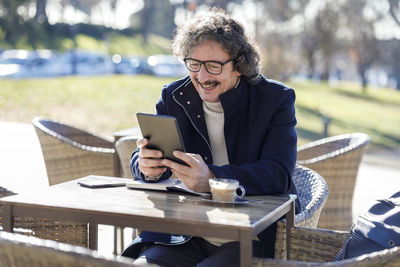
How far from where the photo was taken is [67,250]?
1371mm

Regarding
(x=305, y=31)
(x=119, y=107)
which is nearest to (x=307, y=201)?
(x=119, y=107)

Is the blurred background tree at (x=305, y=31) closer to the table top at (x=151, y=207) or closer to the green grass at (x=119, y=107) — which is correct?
the green grass at (x=119, y=107)

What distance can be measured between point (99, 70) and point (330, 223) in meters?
23.4

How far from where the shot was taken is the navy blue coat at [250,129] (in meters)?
2.46

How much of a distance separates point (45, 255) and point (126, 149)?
238 cm

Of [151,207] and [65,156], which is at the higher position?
[151,207]

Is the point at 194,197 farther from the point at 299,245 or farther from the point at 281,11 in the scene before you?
the point at 281,11

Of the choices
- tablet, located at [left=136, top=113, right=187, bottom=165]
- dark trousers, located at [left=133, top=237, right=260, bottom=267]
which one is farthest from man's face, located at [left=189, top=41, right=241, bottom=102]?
dark trousers, located at [left=133, top=237, right=260, bottom=267]

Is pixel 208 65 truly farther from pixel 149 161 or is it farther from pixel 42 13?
pixel 42 13

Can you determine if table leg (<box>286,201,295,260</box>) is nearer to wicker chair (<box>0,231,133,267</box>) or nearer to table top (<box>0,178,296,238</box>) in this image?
table top (<box>0,178,296,238</box>)

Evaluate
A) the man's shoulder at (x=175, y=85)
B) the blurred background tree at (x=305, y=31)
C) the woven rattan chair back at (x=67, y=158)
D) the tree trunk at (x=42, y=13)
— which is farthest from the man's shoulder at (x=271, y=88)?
the tree trunk at (x=42, y=13)

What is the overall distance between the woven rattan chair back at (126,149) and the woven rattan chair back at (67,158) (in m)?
0.26

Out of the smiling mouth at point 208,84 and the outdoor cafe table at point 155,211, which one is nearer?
the outdoor cafe table at point 155,211

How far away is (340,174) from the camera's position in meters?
3.72
